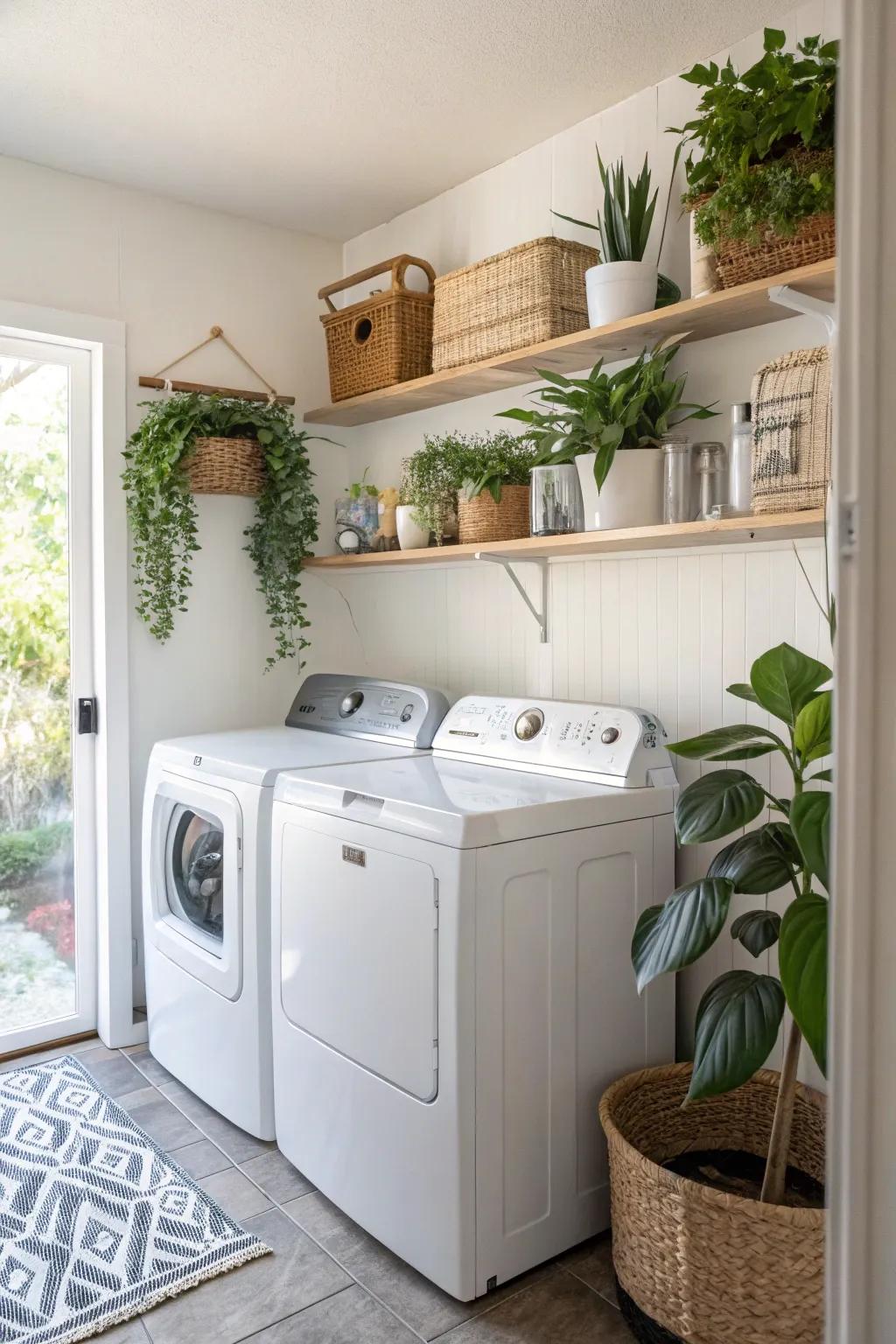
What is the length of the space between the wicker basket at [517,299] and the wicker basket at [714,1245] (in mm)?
1690

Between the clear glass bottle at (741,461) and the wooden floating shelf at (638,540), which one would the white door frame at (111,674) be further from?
the clear glass bottle at (741,461)

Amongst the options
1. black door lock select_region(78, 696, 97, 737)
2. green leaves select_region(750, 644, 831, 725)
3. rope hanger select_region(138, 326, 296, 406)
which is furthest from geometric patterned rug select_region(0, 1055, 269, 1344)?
rope hanger select_region(138, 326, 296, 406)

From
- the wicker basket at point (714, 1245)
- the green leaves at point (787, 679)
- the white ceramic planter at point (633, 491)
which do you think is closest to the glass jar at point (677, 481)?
the white ceramic planter at point (633, 491)

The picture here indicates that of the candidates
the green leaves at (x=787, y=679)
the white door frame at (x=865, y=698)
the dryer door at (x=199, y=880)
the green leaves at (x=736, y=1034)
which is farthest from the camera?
the dryer door at (x=199, y=880)

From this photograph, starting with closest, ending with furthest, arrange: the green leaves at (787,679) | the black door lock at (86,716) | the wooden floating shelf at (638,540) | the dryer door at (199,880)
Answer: the green leaves at (787,679)
the wooden floating shelf at (638,540)
the dryer door at (199,880)
the black door lock at (86,716)

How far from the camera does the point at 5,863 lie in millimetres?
2852

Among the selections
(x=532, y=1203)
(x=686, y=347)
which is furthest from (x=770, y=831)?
(x=686, y=347)

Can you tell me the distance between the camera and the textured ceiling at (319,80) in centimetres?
206

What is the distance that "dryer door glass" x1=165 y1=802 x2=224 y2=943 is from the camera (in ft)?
8.45

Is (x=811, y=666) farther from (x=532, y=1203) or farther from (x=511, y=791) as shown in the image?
(x=532, y=1203)

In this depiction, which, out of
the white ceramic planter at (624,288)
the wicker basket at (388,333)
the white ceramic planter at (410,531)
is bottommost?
the white ceramic planter at (410,531)

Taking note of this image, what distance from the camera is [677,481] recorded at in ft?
6.82

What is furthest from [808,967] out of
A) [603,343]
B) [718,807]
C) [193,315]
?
[193,315]

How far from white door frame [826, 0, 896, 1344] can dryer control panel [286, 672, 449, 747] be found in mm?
1853
